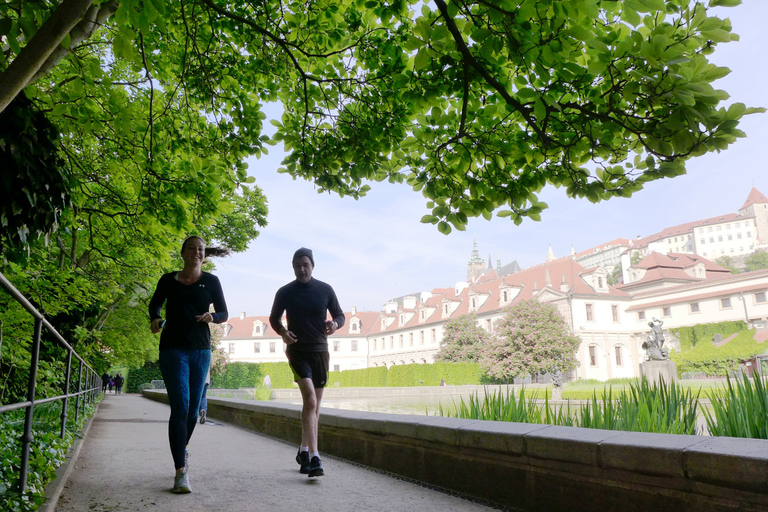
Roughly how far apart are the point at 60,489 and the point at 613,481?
124 inches

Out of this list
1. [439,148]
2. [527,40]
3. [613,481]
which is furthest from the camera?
[439,148]

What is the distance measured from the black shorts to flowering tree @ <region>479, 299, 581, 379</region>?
37.8 m

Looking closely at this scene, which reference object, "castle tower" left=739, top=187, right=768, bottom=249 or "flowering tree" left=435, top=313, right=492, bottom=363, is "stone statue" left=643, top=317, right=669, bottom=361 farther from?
"castle tower" left=739, top=187, right=768, bottom=249

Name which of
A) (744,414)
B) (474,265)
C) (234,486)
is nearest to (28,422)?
(234,486)

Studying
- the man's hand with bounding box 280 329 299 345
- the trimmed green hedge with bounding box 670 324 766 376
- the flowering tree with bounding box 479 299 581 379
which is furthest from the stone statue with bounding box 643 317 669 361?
the flowering tree with bounding box 479 299 581 379

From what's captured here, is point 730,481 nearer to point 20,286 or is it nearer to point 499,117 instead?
point 499,117

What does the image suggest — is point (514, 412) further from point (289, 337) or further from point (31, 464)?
point (31, 464)

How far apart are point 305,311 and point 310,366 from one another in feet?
1.49

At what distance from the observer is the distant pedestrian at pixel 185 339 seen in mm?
3941

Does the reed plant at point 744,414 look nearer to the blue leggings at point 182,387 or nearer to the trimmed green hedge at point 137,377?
the blue leggings at point 182,387

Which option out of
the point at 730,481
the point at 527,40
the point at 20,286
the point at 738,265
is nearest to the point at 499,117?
the point at 527,40

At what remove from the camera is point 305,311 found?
4.73m

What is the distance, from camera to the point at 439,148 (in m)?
4.85

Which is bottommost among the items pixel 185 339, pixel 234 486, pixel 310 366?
pixel 234 486
